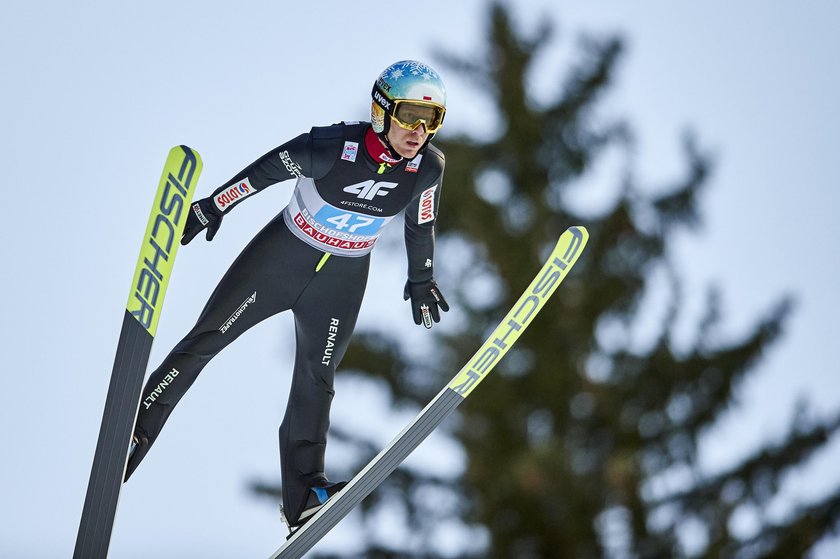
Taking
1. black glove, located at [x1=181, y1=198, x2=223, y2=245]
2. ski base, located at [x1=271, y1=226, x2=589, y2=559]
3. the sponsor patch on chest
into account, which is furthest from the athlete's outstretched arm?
ski base, located at [x1=271, y1=226, x2=589, y2=559]

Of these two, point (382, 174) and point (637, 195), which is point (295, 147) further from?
point (637, 195)

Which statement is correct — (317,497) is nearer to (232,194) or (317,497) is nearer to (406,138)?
(232,194)

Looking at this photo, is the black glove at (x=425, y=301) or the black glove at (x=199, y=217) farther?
the black glove at (x=425, y=301)

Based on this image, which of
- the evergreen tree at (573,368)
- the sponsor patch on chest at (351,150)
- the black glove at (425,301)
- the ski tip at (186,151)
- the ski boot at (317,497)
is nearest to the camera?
the ski tip at (186,151)

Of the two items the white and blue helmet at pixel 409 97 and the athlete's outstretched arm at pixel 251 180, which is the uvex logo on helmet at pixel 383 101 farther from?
the athlete's outstretched arm at pixel 251 180

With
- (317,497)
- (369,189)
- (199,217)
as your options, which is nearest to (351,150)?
(369,189)

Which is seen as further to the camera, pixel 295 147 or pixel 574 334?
pixel 574 334

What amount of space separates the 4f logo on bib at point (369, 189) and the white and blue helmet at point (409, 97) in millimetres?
248

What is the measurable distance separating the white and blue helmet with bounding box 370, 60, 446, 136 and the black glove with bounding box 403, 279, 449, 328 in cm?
90

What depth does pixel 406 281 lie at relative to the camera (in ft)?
19.4

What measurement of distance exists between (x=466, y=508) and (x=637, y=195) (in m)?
4.93

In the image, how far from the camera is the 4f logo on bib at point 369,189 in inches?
213

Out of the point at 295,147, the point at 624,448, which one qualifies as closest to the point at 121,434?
the point at 295,147

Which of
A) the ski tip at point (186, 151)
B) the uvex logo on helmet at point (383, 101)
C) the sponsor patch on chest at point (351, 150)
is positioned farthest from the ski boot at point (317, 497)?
the uvex logo on helmet at point (383, 101)
